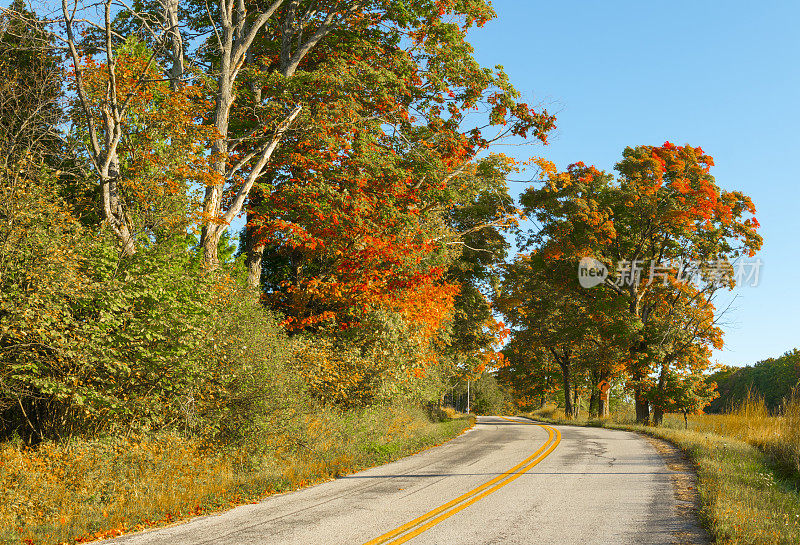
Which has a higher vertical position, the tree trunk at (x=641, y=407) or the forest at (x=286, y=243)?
the forest at (x=286, y=243)

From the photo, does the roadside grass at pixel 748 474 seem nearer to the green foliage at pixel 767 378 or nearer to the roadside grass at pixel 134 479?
the roadside grass at pixel 134 479

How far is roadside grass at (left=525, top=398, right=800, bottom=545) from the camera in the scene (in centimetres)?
737

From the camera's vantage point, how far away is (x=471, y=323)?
31.1m

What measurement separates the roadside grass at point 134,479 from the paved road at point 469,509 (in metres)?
0.63

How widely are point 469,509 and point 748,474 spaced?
5.97 m

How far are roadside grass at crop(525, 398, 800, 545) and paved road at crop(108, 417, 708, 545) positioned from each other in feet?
1.98

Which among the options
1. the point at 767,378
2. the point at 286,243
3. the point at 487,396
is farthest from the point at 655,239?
the point at 767,378

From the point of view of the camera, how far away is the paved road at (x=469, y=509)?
7398 millimetres

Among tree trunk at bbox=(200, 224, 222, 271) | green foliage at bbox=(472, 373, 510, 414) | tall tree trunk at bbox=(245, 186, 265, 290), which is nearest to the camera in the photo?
tree trunk at bbox=(200, 224, 222, 271)

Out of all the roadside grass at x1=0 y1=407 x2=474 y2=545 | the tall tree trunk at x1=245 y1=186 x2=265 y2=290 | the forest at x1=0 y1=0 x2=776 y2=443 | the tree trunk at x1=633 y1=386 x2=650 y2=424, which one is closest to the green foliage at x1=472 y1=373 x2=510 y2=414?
the forest at x1=0 y1=0 x2=776 y2=443

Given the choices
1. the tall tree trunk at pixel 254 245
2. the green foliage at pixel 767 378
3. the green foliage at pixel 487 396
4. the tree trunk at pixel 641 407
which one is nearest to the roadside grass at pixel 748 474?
the tree trunk at pixel 641 407

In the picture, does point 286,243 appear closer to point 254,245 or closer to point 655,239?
point 254,245

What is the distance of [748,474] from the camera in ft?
36.1

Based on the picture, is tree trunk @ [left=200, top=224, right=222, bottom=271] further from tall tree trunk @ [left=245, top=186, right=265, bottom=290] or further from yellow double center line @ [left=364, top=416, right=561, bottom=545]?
yellow double center line @ [left=364, top=416, right=561, bottom=545]
